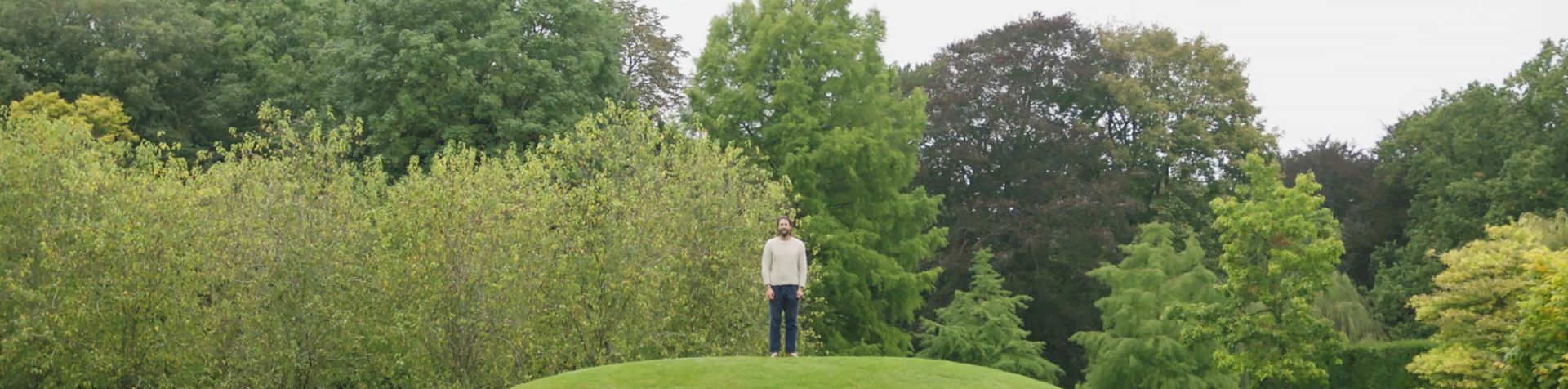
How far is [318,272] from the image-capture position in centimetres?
3369

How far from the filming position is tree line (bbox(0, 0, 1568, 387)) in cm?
3350

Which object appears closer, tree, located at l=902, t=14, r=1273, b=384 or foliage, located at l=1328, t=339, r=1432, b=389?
foliage, located at l=1328, t=339, r=1432, b=389

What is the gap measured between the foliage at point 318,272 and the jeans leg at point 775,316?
8.06 meters

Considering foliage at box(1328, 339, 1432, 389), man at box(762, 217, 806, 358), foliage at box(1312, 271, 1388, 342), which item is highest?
man at box(762, 217, 806, 358)

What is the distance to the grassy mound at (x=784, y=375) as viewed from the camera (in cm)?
2220

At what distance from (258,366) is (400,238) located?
4.23 metres

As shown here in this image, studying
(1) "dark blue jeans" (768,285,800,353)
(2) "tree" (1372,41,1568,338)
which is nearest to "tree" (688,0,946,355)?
(1) "dark blue jeans" (768,285,800,353)

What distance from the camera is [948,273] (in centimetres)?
5716

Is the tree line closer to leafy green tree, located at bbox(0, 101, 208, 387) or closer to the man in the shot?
leafy green tree, located at bbox(0, 101, 208, 387)

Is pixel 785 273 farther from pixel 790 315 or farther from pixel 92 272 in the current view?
pixel 92 272

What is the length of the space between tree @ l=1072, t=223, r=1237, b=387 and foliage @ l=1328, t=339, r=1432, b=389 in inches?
167

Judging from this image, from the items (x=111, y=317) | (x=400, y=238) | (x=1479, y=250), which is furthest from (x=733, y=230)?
(x=1479, y=250)

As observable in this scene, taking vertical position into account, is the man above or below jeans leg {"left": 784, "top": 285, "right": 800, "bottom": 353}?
above

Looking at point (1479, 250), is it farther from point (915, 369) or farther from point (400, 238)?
point (400, 238)
